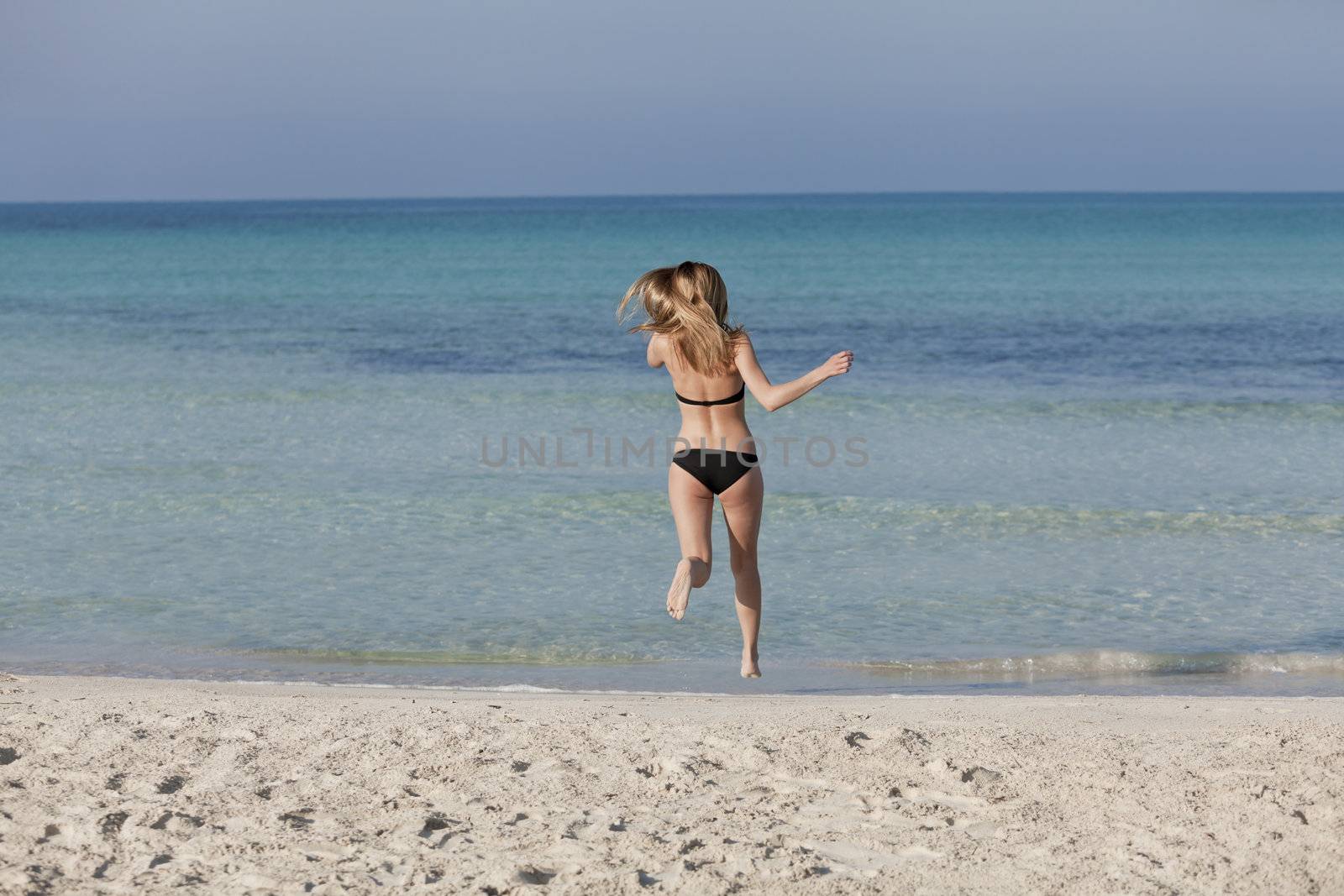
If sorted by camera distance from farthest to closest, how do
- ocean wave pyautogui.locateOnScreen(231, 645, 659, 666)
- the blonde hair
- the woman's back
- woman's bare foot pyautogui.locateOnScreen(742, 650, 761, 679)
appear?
ocean wave pyautogui.locateOnScreen(231, 645, 659, 666)
woman's bare foot pyautogui.locateOnScreen(742, 650, 761, 679)
the woman's back
the blonde hair

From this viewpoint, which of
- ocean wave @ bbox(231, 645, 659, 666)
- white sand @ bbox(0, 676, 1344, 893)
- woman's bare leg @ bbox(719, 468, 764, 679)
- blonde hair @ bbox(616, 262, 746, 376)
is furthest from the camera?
ocean wave @ bbox(231, 645, 659, 666)

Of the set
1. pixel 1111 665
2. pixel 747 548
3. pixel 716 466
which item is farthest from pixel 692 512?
pixel 1111 665

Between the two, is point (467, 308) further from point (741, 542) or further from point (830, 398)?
point (741, 542)

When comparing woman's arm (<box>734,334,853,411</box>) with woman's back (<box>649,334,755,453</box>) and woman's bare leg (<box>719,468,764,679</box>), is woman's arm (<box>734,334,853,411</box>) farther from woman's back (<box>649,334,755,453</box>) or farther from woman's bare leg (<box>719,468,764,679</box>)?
woman's bare leg (<box>719,468,764,679</box>)

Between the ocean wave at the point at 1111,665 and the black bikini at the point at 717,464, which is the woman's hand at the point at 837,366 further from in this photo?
the ocean wave at the point at 1111,665

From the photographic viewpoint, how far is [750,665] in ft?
18.5

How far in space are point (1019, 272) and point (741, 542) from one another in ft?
99.2

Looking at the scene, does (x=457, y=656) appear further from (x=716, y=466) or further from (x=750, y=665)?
(x=716, y=466)

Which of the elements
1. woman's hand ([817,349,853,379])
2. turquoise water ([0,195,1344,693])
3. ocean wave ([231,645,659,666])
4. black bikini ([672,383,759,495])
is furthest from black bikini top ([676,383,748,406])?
ocean wave ([231,645,659,666])

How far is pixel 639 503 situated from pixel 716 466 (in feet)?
Answer: 14.3

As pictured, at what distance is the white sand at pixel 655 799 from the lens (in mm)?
3443

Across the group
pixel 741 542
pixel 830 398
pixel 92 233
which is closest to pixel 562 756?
pixel 741 542

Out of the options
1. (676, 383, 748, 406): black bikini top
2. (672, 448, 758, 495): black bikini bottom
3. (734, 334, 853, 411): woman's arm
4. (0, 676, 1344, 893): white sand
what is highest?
(734, 334, 853, 411): woman's arm

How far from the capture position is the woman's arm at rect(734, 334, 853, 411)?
4.53 metres
